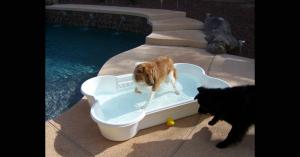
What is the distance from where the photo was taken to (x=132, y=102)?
3.91 meters

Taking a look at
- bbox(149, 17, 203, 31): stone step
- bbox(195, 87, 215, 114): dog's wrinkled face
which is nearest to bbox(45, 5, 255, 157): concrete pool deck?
bbox(195, 87, 215, 114): dog's wrinkled face

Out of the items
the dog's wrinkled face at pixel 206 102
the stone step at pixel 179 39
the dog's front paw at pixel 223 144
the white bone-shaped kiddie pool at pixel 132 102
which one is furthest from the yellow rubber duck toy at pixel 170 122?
the stone step at pixel 179 39

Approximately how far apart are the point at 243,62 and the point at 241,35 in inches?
83.5

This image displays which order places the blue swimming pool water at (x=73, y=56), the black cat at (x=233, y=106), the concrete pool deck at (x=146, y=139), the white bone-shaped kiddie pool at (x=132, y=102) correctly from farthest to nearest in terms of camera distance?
1. the blue swimming pool water at (x=73, y=56)
2. the white bone-shaped kiddie pool at (x=132, y=102)
3. the concrete pool deck at (x=146, y=139)
4. the black cat at (x=233, y=106)

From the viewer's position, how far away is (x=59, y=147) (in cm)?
310

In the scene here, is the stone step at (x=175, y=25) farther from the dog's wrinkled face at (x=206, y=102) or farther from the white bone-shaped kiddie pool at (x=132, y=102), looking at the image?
the dog's wrinkled face at (x=206, y=102)

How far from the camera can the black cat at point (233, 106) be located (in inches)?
110

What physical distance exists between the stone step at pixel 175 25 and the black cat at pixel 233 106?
5.45 meters

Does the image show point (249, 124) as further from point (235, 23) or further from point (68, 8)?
point (68, 8)

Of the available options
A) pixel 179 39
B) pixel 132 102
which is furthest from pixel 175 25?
pixel 132 102

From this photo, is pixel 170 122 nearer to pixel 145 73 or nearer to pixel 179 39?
pixel 145 73

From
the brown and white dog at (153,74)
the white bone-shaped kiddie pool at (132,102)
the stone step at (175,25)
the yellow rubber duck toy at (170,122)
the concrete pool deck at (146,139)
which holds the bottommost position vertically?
the concrete pool deck at (146,139)
